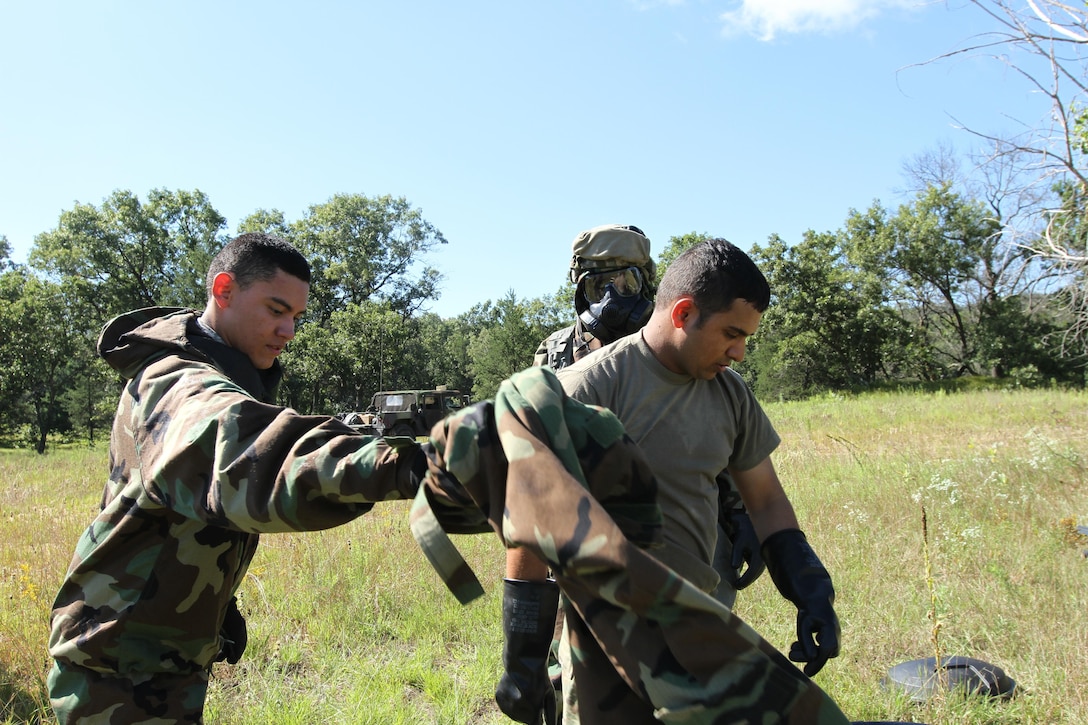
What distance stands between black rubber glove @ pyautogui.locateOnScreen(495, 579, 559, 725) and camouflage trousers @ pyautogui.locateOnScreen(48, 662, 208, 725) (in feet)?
2.92

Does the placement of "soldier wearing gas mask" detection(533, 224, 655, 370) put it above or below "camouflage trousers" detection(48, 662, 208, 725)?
above

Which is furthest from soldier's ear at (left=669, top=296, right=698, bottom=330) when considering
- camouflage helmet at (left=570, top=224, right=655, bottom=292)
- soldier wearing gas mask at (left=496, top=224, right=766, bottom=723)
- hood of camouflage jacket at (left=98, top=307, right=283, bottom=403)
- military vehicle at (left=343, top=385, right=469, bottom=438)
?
military vehicle at (left=343, top=385, right=469, bottom=438)

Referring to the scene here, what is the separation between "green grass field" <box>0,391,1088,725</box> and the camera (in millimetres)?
3279

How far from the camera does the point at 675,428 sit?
2041 millimetres

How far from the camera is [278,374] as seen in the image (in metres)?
2.45

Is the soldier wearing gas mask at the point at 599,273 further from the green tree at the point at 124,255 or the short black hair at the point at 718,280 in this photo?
the green tree at the point at 124,255

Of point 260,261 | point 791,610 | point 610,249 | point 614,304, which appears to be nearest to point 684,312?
point 260,261

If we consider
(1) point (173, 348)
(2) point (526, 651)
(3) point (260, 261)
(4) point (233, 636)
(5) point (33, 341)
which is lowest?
(5) point (33, 341)

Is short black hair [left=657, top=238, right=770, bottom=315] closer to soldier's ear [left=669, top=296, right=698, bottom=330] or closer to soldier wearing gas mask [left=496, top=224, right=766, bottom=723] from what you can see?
soldier's ear [left=669, top=296, right=698, bottom=330]

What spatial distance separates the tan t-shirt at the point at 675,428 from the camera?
1.97 meters

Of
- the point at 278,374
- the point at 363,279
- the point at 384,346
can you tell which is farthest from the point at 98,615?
the point at 363,279

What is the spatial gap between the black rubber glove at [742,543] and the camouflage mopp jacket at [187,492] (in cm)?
179

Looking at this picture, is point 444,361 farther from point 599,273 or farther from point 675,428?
point 675,428

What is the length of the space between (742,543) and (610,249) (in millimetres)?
2071
